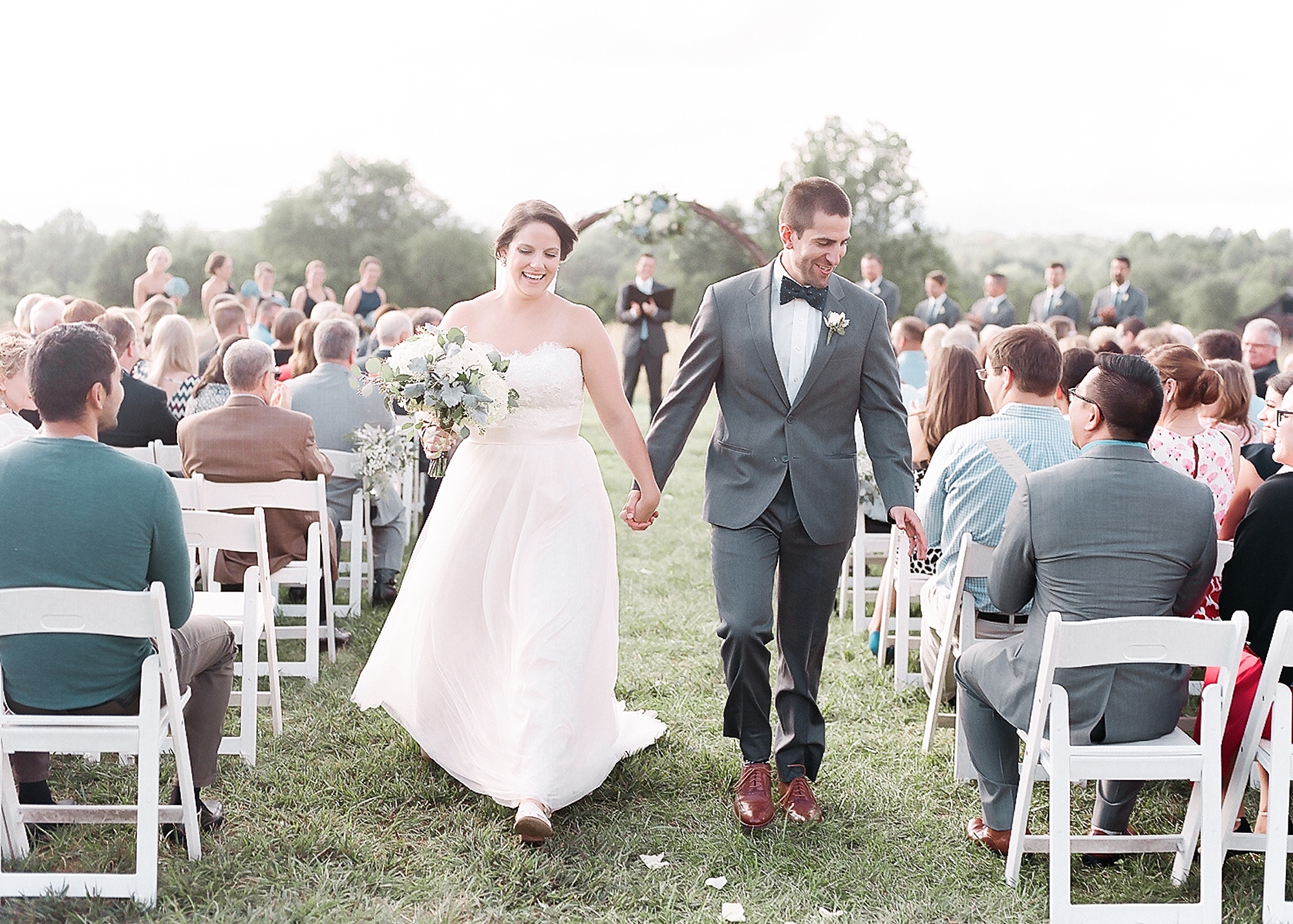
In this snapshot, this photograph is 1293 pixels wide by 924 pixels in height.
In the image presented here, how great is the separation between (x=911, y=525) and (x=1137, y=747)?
3.29ft

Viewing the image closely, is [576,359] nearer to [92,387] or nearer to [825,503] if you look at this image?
[825,503]

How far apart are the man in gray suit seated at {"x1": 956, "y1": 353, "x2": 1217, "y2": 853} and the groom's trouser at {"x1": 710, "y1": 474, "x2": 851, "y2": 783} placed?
739mm

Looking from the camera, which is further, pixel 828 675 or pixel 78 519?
pixel 828 675

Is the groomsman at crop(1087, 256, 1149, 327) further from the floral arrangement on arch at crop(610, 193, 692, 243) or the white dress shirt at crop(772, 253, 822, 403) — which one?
the white dress shirt at crop(772, 253, 822, 403)

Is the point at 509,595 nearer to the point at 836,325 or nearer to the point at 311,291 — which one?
the point at 836,325

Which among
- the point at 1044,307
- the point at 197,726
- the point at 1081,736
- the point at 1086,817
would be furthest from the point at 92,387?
the point at 1044,307

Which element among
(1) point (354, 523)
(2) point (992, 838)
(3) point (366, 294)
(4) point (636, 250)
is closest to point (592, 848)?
(2) point (992, 838)

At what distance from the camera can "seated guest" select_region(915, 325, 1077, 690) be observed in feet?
15.4

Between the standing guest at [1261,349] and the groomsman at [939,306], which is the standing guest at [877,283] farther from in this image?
the standing guest at [1261,349]

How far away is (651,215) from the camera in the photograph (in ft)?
46.9

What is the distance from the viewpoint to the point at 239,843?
12.2ft

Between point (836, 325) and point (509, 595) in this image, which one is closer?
point (836, 325)

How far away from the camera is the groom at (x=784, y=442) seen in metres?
3.91

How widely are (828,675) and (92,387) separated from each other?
383cm
